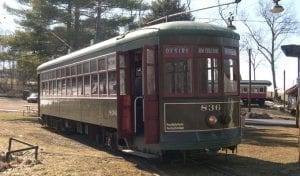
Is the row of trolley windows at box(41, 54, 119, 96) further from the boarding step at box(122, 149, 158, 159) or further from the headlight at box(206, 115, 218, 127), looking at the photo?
the headlight at box(206, 115, 218, 127)

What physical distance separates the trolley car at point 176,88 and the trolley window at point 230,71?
2cm

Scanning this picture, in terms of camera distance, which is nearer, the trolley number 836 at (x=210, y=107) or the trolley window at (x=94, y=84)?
the trolley number 836 at (x=210, y=107)

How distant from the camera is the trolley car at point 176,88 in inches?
510

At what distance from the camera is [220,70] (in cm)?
1335

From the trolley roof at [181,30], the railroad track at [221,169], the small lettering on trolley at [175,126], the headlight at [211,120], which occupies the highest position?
the trolley roof at [181,30]

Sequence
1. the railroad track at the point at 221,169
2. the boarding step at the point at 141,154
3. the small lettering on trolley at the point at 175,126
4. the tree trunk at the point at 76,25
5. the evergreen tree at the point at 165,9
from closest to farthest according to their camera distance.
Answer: the railroad track at the point at 221,169 < the small lettering on trolley at the point at 175,126 < the boarding step at the point at 141,154 < the evergreen tree at the point at 165,9 < the tree trunk at the point at 76,25

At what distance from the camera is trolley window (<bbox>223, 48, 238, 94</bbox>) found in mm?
13492

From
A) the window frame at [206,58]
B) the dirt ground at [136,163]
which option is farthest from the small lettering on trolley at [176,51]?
the dirt ground at [136,163]

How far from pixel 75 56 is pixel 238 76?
7461 mm

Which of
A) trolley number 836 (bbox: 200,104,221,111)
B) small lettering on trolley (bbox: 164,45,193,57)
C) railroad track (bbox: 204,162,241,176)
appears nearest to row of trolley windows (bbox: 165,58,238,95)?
small lettering on trolley (bbox: 164,45,193,57)

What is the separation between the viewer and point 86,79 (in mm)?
18172

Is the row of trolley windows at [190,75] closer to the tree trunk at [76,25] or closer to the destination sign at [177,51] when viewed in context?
the destination sign at [177,51]

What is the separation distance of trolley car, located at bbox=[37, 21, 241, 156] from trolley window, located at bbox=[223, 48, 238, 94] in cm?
2

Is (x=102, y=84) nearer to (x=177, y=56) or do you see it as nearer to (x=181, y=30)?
(x=177, y=56)
